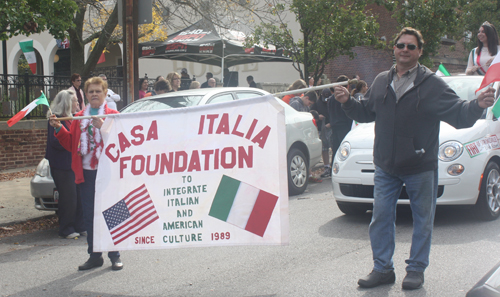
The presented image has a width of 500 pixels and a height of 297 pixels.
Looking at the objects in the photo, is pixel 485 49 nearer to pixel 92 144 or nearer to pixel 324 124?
pixel 324 124

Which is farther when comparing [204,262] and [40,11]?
[40,11]

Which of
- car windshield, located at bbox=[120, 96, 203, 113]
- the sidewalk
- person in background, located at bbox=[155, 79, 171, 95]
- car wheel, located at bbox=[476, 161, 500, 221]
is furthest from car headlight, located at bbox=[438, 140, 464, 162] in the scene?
person in background, located at bbox=[155, 79, 171, 95]

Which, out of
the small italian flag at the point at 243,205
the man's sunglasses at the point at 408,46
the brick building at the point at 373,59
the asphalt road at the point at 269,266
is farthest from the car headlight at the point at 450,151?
Answer: the brick building at the point at 373,59

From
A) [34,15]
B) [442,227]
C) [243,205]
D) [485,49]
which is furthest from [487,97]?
[34,15]

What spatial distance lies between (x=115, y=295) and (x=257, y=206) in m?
1.37

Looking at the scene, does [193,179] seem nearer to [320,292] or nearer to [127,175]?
[127,175]

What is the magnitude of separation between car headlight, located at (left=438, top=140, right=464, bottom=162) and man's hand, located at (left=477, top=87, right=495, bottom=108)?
7.89 feet

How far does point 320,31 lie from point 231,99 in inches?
250

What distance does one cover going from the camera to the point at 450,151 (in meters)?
5.95

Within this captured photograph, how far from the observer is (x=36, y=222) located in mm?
7555

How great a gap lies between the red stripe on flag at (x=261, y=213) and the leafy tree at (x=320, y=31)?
32.8 ft

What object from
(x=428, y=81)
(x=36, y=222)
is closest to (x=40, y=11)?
(x=36, y=222)

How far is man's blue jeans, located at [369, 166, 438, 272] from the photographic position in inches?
161

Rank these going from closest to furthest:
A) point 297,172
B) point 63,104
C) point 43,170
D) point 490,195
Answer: point 63,104, point 490,195, point 43,170, point 297,172
